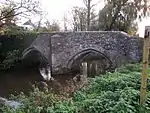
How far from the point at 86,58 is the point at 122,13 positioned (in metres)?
4.76

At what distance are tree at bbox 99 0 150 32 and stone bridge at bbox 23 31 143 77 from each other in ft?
13.9

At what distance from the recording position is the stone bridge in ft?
48.5

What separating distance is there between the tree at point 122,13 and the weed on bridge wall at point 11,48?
6.21 metres

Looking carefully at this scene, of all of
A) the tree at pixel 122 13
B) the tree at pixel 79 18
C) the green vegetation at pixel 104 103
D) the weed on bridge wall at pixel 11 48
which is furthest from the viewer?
the tree at pixel 79 18

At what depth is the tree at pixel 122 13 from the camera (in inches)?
776

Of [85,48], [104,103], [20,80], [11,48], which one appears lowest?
[20,80]

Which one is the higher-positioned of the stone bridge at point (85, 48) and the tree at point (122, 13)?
the tree at point (122, 13)

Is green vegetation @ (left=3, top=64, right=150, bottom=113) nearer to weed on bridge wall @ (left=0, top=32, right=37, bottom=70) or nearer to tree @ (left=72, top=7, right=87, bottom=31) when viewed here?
weed on bridge wall @ (left=0, top=32, right=37, bottom=70)

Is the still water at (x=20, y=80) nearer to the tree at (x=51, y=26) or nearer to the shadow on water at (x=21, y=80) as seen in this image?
the shadow on water at (x=21, y=80)

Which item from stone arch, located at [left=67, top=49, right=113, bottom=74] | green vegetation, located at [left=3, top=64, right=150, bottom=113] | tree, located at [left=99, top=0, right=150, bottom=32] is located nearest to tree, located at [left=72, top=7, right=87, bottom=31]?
tree, located at [left=99, top=0, right=150, bottom=32]

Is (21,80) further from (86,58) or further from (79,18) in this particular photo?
(79,18)

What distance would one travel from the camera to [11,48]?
62.3ft

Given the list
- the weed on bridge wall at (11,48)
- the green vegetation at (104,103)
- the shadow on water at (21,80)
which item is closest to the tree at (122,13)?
the weed on bridge wall at (11,48)

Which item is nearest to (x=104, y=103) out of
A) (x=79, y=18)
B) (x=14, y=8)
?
(x=14, y=8)
